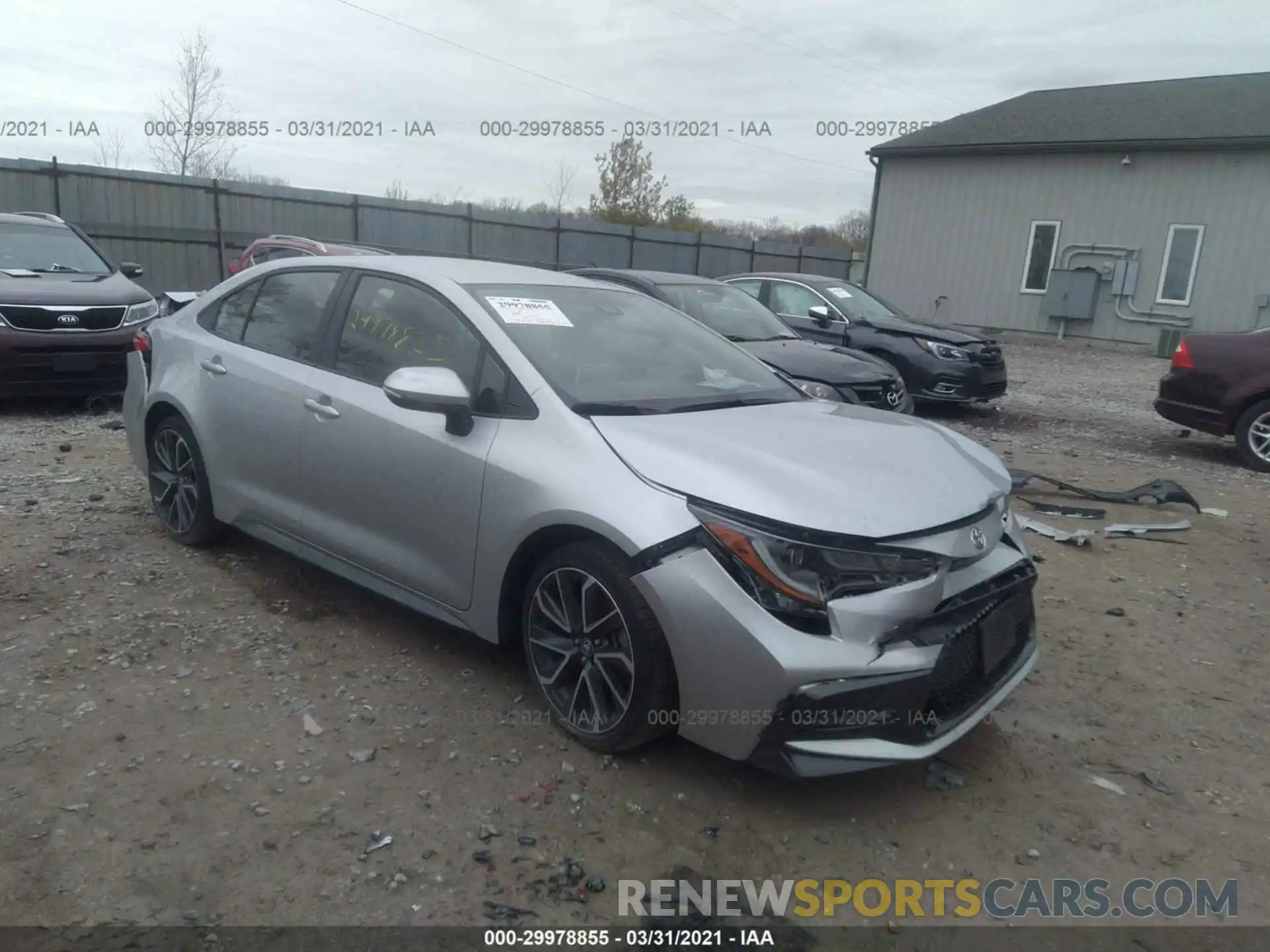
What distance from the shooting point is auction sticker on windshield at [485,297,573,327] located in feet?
12.1

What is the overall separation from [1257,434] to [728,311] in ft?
15.8

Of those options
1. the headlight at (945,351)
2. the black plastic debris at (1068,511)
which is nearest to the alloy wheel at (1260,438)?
the headlight at (945,351)

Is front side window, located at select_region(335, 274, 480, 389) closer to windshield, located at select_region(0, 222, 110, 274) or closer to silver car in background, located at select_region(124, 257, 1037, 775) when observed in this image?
silver car in background, located at select_region(124, 257, 1037, 775)

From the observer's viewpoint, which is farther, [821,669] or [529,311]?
[529,311]

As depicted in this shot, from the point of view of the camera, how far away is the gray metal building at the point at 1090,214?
18812 millimetres

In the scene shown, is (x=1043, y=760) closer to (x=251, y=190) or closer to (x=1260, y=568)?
(x=1260, y=568)

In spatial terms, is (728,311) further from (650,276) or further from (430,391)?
(430,391)

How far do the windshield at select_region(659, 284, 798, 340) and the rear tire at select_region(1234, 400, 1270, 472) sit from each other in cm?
404

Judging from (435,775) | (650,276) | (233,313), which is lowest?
(435,775)

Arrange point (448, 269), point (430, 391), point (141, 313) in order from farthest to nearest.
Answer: point (141, 313)
point (448, 269)
point (430, 391)

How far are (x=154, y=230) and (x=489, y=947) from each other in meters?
18.9

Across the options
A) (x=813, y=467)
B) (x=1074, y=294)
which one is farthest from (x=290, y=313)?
(x=1074, y=294)

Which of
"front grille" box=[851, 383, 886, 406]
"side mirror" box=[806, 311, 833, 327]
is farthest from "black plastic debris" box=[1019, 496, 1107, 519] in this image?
"side mirror" box=[806, 311, 833, 327]

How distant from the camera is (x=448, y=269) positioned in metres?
4.08
